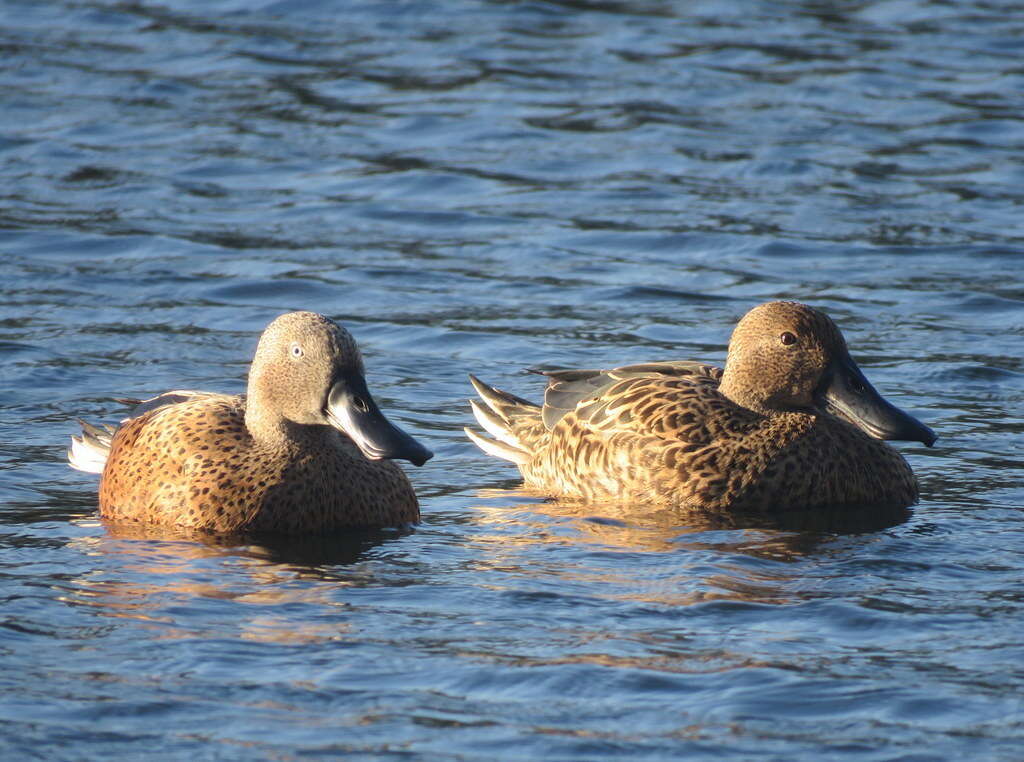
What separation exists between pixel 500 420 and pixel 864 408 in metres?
2.13

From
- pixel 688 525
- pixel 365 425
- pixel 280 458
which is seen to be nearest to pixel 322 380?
pixel 365 425

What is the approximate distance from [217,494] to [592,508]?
193 cm

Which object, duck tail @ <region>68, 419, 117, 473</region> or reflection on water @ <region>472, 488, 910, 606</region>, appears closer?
reflection on water @ <region>472, 488, 910, 606</region>

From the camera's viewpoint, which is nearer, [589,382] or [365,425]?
[365,425]

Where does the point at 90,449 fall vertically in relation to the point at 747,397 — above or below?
below

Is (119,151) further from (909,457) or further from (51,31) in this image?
(909,457)

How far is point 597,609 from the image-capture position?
822 centimetres

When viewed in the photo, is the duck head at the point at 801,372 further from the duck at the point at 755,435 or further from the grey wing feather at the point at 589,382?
the grey wing feather at the point at 589,382

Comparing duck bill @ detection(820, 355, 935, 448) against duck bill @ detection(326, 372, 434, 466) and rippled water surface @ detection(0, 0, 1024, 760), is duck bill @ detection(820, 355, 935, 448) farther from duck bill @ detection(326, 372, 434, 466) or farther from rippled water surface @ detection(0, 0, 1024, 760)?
duck bill @ detection(326, 372, 434, 466)

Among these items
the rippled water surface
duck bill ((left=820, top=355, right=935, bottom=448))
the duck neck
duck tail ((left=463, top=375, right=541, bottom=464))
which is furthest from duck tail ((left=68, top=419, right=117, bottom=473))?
duck bill ((left=820, top=355, right=935, bottom=448))

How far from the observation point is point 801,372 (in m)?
10.3

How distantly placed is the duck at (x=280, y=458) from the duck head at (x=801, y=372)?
1.82 metres

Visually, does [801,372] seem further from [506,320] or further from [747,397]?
[506,320]

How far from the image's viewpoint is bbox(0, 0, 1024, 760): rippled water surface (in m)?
7.22
